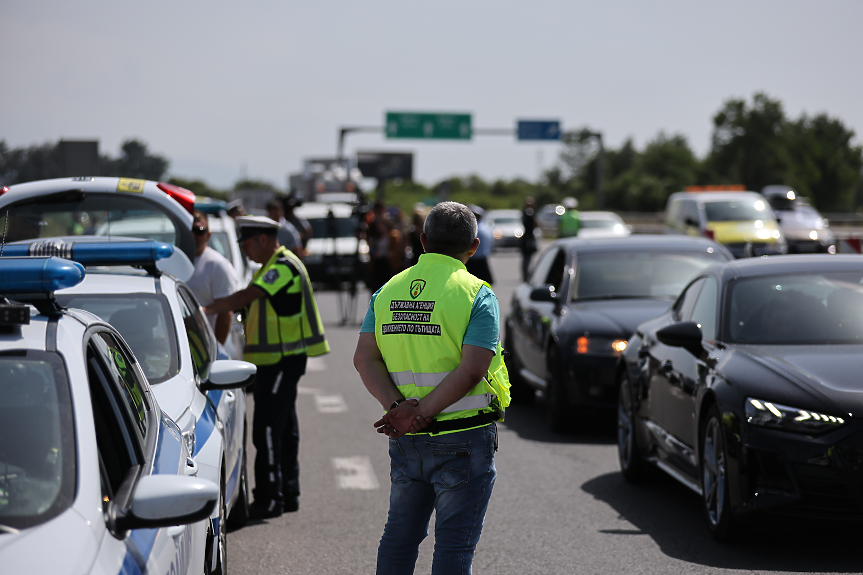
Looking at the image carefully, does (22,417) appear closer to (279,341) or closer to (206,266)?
(279,341)

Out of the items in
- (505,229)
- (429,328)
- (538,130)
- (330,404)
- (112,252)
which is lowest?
(505,229)

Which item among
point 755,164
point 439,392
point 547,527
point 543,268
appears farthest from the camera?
point 755,164

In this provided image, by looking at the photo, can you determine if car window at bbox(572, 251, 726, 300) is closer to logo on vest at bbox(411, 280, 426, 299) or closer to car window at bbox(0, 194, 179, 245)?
car window at bbox(0, 194, 179, 245)

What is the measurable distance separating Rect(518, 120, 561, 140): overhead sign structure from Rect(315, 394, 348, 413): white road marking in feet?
154

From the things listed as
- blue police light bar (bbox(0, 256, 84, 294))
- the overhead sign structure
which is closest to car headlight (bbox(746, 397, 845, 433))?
blue police light bar (bbox(0, 256, 84, 294))

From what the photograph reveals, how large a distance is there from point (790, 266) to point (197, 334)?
3628 millimetres

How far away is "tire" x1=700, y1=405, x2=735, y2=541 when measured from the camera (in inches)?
234

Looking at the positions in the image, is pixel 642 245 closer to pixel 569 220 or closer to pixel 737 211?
pixel 737 211

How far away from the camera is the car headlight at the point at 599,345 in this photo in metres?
9.59

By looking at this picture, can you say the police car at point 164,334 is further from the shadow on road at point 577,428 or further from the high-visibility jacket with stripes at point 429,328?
the shadow on road at point 577,428

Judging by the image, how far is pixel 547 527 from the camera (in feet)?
21.8

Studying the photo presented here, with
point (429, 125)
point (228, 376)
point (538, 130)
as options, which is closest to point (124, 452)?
point (228, 376)

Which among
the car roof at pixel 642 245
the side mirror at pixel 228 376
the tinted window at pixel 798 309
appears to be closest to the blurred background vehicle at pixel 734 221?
the car roof at pixel 642 245

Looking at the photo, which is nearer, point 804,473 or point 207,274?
point 804,473
